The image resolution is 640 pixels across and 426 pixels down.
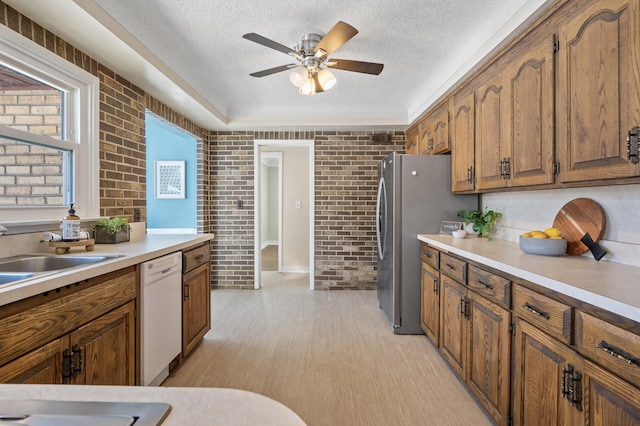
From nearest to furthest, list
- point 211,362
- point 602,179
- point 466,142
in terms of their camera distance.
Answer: point 602,179 < point 211,362 < point 466,142

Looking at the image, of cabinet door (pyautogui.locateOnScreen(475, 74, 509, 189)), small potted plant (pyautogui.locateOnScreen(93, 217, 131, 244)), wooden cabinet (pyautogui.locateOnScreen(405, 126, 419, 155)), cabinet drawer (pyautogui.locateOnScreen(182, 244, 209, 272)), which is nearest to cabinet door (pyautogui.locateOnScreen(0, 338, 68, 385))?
cabinet drawer (pyautogui.locateOnScreen(182, 244, 209, 272))

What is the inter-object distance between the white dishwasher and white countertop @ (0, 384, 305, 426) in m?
1.31

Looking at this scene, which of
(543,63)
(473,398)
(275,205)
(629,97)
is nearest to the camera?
(629,97)

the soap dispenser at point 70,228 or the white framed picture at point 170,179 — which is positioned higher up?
the white framed picture at point 170,179

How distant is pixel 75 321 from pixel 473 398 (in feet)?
7.04

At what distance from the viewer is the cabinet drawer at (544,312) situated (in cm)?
114

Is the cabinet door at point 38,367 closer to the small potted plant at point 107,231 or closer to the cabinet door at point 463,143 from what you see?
the small potted plant at point 107,231

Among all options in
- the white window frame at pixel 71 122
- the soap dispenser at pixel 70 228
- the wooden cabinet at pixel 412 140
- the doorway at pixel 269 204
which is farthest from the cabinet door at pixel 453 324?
the doorway at pixel 269 204

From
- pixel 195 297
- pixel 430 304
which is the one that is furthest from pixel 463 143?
pixel 195 297

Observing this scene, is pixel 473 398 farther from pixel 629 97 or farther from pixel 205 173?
pixel 205 173

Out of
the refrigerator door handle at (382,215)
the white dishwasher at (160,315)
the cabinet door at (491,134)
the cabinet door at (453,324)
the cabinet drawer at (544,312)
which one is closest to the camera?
the cabinet drawer at (544,312)

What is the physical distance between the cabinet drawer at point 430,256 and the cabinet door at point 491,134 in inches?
23.6

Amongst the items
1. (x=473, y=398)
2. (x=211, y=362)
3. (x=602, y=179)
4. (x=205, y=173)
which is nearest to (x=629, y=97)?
(x=602, y=179)

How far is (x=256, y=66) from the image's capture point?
271cm
